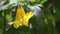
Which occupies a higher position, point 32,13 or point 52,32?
point 32,13

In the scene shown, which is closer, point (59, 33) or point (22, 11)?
point (22, 11)

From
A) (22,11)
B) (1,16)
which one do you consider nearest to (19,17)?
(22,11)

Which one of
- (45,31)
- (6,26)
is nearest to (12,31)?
(6,26)

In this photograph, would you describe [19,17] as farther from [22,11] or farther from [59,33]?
[59,33]

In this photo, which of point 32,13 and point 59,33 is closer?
point 32,13

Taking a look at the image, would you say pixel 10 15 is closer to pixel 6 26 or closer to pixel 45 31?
pixel 6 26

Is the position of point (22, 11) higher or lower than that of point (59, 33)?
higher

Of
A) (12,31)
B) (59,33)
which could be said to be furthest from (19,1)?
(59,33)

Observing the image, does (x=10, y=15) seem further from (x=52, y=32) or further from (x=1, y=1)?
(x=52, y=32)
